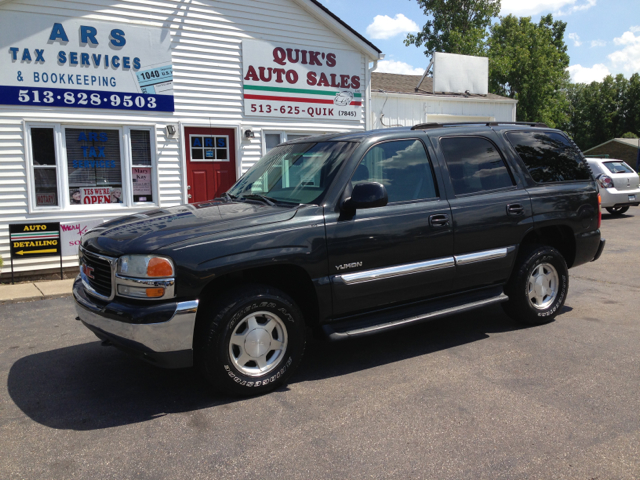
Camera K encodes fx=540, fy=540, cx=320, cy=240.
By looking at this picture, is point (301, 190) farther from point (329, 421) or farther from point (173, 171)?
point (173, 171)

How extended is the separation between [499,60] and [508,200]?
33403 mm

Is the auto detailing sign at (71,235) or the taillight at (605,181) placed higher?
the taillight at (605,181)

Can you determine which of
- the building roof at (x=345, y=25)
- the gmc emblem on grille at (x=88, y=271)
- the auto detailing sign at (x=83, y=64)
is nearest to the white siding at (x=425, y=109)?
the building roof at (x=345, y=25)

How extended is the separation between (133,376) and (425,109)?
529 inches

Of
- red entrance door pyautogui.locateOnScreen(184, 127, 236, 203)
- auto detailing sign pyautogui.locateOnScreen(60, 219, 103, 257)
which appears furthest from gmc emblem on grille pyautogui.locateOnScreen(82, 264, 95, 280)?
red entrance door pyautogui.locateOnScreen(184, 127, 236, 203)

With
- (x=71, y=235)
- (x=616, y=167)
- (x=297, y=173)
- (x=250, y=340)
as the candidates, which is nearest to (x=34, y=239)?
(x=71, y=235)

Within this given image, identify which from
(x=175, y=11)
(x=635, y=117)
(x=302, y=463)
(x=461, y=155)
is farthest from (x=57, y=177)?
(x=635, y=117)

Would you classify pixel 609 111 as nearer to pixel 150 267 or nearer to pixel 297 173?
pixel 297 173

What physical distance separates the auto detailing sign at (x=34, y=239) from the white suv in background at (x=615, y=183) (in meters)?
14.4

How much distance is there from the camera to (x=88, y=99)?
29.8 ft

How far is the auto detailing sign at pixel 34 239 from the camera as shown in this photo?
28.5 ft

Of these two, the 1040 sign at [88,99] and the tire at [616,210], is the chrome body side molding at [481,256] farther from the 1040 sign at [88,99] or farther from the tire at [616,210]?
the tire at [616,210]

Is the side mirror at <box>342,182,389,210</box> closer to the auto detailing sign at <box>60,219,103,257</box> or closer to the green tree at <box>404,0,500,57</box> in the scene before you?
the auto detailing sign at <box>60,219,103,257</box>

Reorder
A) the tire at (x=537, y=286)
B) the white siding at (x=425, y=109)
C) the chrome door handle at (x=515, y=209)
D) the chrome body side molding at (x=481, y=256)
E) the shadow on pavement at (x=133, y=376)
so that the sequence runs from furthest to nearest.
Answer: the white siding at (x=425, y=109)
the tire at (x=537, y=286)
the chrome door handle at (x=515, y=209)
the chrome body side molding at (x=481, y=256)
the shadow on pavement at (x=133, y=376)
